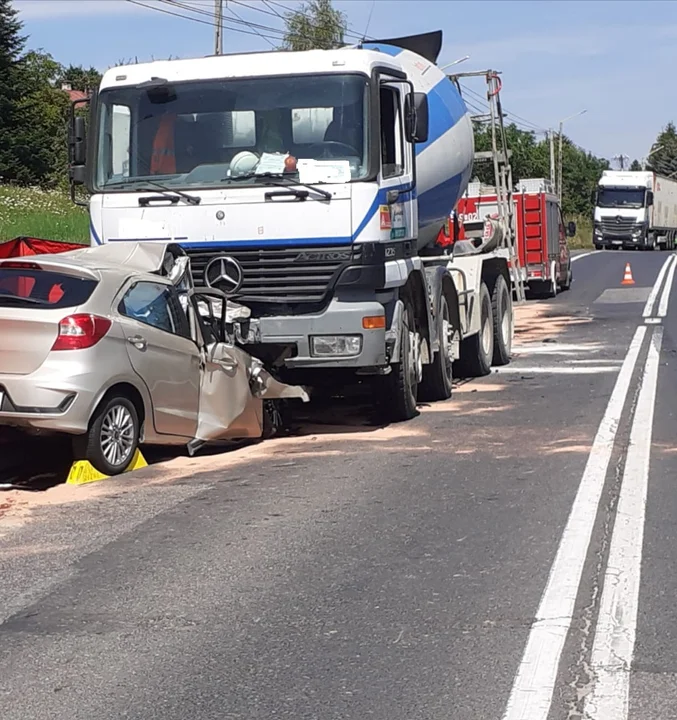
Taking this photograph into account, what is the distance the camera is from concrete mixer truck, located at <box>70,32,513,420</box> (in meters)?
9.87

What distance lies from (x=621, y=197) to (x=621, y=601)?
52.9 metres

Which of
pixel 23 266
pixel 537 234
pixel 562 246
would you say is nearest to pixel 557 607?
pixel 23 266

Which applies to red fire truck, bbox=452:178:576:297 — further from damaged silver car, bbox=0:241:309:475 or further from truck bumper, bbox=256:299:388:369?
damaged silver car, bbox=0:241:309:475

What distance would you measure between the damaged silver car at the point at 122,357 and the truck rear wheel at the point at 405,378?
33.4 inches

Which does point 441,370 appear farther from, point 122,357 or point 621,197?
point 621,197

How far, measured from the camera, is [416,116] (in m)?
10.3

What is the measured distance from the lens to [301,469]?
888cm

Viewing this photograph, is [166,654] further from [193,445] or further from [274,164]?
[274,164]

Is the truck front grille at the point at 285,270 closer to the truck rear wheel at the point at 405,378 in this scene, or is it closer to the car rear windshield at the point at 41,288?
the truck rear wheel at the point at 405,378

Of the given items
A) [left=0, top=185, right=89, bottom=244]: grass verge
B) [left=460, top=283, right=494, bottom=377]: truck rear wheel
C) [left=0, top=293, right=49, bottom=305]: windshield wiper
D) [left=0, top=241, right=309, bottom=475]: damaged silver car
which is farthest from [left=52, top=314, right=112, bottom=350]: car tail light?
[left=0, top=185, right=89, bottom=244]: grass verge

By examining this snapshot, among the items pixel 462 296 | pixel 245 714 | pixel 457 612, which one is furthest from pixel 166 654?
pixel 462 296

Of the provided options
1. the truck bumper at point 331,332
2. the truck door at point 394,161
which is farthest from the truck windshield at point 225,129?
the truck bumper at point 331,332

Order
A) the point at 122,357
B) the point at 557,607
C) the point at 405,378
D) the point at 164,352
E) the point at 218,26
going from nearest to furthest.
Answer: the point at 557,607, the point at 122,357, the point at 164,352, the point at 405,378, the point at 218,26

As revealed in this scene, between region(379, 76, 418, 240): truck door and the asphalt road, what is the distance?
186 cm
